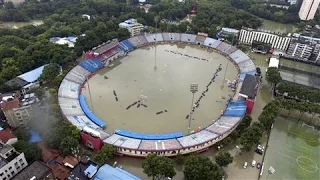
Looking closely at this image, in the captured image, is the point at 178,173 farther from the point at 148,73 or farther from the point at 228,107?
the point at 148,73

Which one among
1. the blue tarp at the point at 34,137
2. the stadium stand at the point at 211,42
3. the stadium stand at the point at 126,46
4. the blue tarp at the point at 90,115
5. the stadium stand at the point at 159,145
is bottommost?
the blue tarp at the point at 34,137

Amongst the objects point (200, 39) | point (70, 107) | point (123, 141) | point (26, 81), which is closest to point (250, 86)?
point (123, 141)

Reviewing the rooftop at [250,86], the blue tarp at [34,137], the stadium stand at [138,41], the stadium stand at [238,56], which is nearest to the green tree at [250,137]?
the rooftop at [250,86]

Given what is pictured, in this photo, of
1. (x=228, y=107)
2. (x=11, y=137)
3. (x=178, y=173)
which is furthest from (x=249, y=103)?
(x=11, y=137)

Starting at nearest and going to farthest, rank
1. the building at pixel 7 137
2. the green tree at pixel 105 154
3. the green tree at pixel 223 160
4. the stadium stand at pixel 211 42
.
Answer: the building at pixel 7 137 < the green tree at pixel 223 160 < the green tree at pixel 105 154 < the stadium stand at pixel 211 42

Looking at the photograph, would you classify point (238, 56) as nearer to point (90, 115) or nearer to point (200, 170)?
point (200, 170)

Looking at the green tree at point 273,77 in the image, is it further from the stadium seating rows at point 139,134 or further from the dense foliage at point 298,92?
the stadium seating rows at point 139,134
